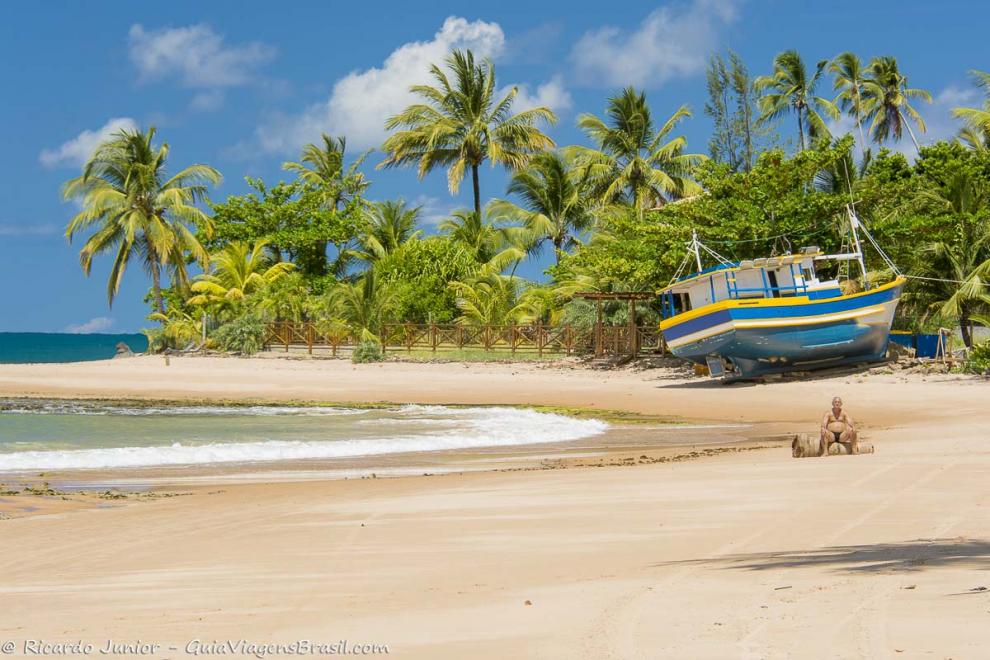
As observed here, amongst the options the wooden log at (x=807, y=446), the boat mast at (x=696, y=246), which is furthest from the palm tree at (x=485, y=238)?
the wooden log at (x=807, y=446)

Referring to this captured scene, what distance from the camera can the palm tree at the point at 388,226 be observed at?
172 ft

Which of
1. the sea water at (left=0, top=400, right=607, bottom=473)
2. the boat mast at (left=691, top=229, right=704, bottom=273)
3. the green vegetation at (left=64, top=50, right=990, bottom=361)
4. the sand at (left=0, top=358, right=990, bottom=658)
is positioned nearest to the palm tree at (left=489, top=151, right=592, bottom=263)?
the green vegetation at (left=64, top=50, right=990, bottom=361)

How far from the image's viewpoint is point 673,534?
756 centimetres

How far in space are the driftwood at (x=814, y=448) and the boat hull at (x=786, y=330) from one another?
49.4ft

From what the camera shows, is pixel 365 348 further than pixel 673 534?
Yes

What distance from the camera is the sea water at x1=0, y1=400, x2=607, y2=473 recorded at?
1535cm

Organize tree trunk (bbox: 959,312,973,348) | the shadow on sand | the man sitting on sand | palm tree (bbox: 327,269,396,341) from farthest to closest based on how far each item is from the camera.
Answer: palm tree (bbox: 327,269,396,341) → tree trunk (bbox: 959,312,973,348) → the man sitting on sand → the shadow on sand

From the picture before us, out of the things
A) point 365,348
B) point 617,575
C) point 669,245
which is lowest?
point 617,575

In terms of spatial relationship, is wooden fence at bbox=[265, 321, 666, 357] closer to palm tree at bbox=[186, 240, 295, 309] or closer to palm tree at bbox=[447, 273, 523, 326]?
palm tree at bbox=[447, 273, 523, 326]

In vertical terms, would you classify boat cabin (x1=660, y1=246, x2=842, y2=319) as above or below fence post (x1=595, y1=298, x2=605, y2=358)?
above

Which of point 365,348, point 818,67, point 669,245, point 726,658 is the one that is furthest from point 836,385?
point 818,67

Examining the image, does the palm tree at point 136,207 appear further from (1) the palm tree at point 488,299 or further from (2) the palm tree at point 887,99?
(2) the palm tree at point 887,99

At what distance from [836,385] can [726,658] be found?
78.0 feet

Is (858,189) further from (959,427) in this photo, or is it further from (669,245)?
(959,427)
